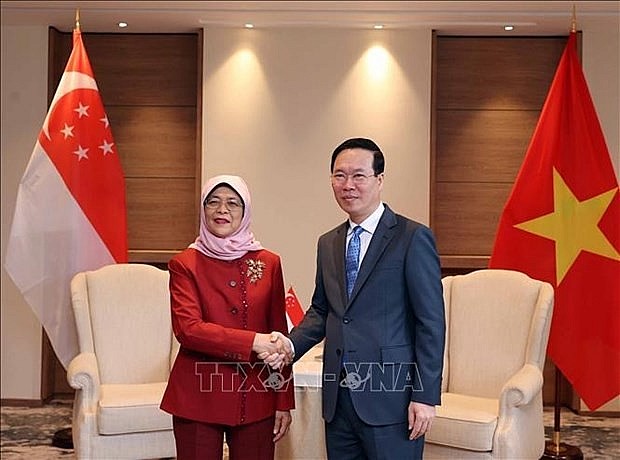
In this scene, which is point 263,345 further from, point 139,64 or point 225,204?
point 139,64

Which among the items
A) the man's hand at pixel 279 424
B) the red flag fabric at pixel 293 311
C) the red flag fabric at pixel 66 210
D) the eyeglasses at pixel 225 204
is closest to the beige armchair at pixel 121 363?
the red flag fabric at pixel 66 210

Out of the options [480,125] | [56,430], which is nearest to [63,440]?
[56,430]

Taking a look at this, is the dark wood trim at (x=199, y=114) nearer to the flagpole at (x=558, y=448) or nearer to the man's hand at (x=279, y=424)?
the flagpole at (x=558, y=448)

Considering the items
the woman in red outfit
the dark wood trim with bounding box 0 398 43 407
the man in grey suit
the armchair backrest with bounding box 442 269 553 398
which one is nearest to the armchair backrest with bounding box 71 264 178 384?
the armchair backrest with bounding box 442 269 553 398

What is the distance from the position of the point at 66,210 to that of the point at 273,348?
274cm

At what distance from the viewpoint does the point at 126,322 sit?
4.61 m

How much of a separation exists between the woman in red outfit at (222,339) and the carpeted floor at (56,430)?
233 centimetres

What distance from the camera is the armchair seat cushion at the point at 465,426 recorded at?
3.82m

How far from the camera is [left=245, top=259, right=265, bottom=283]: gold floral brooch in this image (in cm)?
278

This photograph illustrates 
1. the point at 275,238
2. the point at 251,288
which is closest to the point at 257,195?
the point at 275,238

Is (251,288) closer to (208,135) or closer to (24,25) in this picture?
(208,135)

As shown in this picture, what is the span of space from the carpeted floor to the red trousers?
229cm

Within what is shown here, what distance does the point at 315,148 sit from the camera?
228 inches

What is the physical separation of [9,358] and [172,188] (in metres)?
1.57
